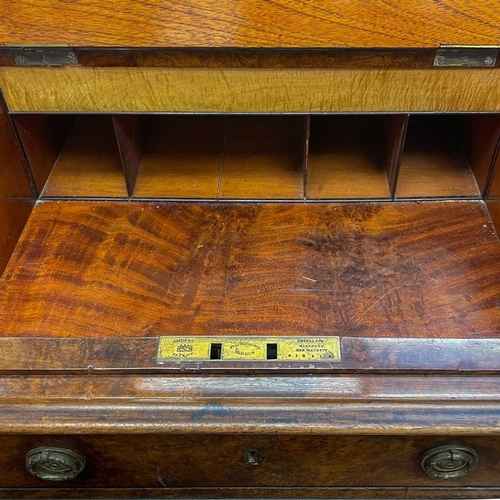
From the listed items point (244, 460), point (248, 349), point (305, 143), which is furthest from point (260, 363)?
point (305, 143)

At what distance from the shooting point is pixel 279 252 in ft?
3.10

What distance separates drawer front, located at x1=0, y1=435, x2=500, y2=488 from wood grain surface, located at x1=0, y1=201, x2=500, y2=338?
0.50ft

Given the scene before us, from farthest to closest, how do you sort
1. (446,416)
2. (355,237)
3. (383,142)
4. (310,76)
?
(383,142)
(355,237)
(310,76)
(446,416)

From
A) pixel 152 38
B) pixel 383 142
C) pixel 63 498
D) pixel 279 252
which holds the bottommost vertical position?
pixel 63 498

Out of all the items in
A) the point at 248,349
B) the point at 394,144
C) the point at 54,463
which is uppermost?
the point at 394,144

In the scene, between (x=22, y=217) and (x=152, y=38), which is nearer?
(x=152, y=38)

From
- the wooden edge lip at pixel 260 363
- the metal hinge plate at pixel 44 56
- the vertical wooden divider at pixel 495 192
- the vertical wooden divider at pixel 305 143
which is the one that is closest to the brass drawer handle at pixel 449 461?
the wooden edge lip at pixel 260 363

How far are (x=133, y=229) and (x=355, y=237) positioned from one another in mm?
395

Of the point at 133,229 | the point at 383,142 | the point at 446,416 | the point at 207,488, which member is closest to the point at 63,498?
the point at 207,488

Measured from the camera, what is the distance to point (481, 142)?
1030mm

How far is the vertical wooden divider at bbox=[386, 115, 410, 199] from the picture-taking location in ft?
3.06

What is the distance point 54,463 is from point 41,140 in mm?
590

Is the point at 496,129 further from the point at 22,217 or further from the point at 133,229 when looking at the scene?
the point at 22,217

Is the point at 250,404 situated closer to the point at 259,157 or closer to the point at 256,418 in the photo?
the point at 256,418
